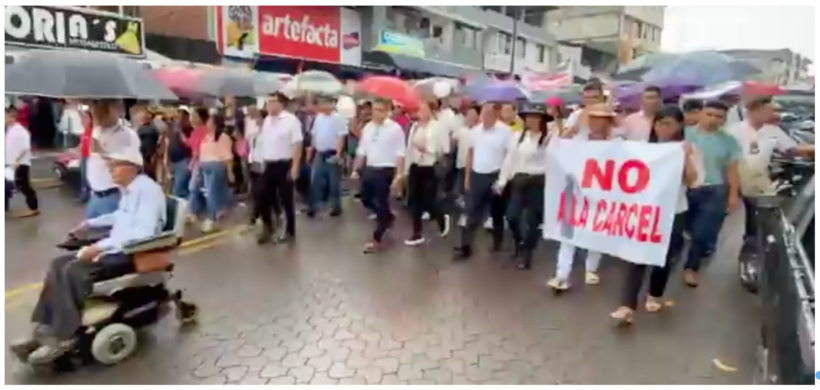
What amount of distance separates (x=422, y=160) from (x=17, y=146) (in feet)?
18.5

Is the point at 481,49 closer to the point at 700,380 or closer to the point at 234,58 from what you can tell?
the point at 234,58

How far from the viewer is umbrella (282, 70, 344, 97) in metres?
15.2

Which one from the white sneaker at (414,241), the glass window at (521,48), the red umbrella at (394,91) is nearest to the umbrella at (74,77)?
the white sneaker at (414,241)

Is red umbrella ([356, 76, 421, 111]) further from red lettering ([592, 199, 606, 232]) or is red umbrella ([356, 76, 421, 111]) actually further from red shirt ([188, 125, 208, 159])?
red lettering ([592, 199, 606, 232])

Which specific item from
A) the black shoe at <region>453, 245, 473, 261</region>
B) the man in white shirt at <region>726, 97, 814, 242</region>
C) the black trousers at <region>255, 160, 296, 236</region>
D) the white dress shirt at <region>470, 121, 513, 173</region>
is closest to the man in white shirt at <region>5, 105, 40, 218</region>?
the black trousers at <region>255, 160, 296, 236</region>

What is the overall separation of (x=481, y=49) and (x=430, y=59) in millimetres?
7191

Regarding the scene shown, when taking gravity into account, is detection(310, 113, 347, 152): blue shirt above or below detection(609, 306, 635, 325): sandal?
above

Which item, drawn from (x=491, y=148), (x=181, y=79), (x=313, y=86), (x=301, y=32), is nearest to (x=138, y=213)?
(x=491, y=148)

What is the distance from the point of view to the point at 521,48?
39406 mm

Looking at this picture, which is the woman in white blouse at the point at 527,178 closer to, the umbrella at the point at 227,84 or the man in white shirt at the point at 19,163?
the man in white shirt at the point at 19,163

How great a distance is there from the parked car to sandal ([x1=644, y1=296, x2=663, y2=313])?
87 centimetres

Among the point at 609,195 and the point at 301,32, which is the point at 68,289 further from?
the point at 301,32

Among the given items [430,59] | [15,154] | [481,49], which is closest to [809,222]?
[15,154]

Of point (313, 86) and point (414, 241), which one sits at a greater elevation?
point (313, 86)
